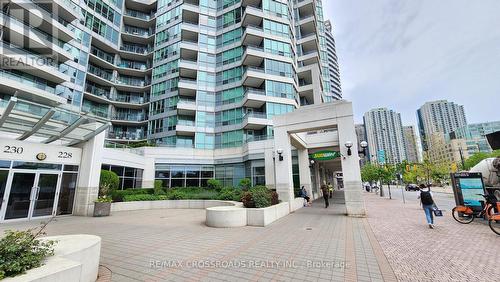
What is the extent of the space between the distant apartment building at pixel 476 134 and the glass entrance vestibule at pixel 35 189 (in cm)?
10480

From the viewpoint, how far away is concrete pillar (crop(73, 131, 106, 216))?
13.6 metres

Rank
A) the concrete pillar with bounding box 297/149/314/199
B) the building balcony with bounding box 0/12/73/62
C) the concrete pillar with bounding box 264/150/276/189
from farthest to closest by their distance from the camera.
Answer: the concrete pillar with bounding box 264/150/276/189
the building balcony with bounding box 0/12/73/62
the concrete pillar with bounding box 297/149/314/199

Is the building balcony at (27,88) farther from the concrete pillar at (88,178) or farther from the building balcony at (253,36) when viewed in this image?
the building balcony at (253,36)

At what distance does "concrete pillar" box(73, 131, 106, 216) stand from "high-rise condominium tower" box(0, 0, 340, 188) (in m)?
8.28

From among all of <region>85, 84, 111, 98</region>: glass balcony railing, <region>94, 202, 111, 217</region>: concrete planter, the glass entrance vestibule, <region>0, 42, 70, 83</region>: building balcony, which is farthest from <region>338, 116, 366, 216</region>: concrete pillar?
<region>85, 84, 111, 98</region>: glass balcony railing

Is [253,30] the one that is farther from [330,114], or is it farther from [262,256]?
[262,256]

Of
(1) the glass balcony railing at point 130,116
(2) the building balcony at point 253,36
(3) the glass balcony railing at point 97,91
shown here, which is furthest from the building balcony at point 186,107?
(3) the glass balcony railing at point 97,91

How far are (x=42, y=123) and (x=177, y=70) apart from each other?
2673 centimetres

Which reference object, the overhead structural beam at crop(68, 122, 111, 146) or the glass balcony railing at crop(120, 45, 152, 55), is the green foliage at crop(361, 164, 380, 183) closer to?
the overhead structural beam at crop(68, 122, 111, 146)

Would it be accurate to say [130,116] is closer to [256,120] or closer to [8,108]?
[256,120]

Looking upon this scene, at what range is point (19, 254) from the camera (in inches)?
129

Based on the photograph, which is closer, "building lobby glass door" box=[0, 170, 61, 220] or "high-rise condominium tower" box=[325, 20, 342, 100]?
"building lobby glass door" box=[0, 170, 61, 220]

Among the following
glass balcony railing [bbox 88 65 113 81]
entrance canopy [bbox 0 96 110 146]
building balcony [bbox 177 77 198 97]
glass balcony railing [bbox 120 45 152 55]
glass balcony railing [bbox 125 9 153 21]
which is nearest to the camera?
entrance canopy [bbox 0 96 110 146]

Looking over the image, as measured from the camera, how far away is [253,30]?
30125mm
